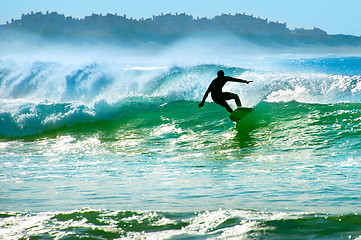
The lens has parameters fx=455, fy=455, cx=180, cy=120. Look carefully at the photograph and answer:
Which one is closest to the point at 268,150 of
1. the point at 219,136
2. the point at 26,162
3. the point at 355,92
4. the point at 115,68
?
the point at 219,136

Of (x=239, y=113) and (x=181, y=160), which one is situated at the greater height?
(x=239, y=113)

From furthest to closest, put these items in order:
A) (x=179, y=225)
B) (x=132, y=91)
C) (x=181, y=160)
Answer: (x=132, y=91)
(x=181, y=160)
(x=179, y=225)

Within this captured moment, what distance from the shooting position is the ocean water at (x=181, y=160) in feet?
14.7

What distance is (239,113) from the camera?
1145 cm

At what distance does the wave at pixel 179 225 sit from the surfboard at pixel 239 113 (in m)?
6.70

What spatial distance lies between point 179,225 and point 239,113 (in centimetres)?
728

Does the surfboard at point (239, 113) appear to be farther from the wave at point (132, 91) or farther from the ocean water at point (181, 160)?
the wave at point (132, 91)

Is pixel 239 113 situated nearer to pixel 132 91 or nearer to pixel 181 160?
pixel 181 160

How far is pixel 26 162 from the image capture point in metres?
8.91

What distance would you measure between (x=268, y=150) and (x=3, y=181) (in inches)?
204

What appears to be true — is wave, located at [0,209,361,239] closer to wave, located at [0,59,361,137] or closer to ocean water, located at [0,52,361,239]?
ocean water, located at [0,52,361,239]

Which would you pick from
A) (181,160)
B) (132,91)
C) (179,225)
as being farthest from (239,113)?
(132,91)

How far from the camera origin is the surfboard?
11335 mm

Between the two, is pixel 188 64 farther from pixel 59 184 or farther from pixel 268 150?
pixel 59 184
